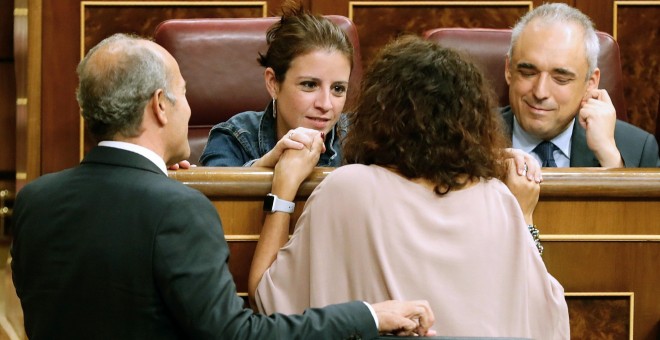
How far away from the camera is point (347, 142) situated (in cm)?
153

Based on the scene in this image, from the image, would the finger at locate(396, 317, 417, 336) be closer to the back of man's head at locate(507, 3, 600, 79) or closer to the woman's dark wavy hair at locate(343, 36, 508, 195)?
the woman's dark wavy hair at locate(343, 36, 508, 195)

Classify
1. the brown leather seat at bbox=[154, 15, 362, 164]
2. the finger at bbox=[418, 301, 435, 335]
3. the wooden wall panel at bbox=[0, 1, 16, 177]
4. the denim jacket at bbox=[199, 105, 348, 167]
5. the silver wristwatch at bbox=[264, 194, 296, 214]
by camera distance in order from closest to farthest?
the finger at bbox=[418, 301, 435, 335], the silver wristwatch at bbox=[264, 194, 296, 214], the denim jacket at bbox=[199, 105, 348, 167], the brown leather seat at bbox=[154, 15, 362, 164], the wooden wall panel at bbox=[0, 1, 16, 177]

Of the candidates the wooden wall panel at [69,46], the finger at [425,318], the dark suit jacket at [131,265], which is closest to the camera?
the dark suit jacket at [131,265]

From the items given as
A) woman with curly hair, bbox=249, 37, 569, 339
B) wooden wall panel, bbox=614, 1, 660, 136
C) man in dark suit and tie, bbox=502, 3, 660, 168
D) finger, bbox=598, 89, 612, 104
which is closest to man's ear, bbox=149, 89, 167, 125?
woman with curly hair, bbox=249, 37, 569, 339

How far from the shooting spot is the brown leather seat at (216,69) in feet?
8.00

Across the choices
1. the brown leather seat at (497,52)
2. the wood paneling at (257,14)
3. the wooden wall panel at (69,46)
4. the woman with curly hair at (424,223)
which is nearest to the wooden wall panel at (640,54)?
the wood paneling at (257,14)

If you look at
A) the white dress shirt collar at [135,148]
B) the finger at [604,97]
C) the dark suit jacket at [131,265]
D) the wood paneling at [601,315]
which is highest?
the finger at [604,97]

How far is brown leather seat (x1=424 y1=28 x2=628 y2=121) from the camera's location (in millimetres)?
2467

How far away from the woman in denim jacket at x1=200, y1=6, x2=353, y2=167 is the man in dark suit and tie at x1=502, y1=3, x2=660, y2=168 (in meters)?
0.38

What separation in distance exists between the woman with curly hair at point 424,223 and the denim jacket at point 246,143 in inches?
21.6

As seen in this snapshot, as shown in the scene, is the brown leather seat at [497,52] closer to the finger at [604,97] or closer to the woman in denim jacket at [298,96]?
the finger at [604,97]

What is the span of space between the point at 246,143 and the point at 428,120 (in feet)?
2.17

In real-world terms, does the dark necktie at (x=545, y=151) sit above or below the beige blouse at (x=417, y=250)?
above

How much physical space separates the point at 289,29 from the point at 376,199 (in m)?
0.77
